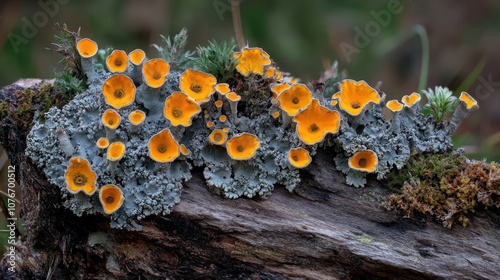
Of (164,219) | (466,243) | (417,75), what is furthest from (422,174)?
(417,75)

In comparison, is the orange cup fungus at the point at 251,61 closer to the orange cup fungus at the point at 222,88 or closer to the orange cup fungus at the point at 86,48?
the orange cup fungus at the point at 222,88

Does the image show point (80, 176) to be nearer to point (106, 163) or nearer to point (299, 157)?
point (106, 163)

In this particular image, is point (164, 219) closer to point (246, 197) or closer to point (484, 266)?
point (246, 197)

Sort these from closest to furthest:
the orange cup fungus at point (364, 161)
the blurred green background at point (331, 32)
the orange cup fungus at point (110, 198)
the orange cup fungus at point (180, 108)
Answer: the orange cup fungus at point (110, 198)
the orange cup fungus at point (180, 108)
the orange cup fungus at point (364, 161)
the blurred green background at point (331, 32)

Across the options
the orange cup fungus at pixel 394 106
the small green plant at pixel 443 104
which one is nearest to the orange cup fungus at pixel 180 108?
the orange cup fungus at pixel 394 106

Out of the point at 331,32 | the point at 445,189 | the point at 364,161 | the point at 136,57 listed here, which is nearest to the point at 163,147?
the point at 136,57

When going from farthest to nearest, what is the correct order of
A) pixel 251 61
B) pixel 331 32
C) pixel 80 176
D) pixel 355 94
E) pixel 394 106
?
pixel 331 32, pixel 251 61, pixel 355 94, pixel 394 106, pixel 80 176
